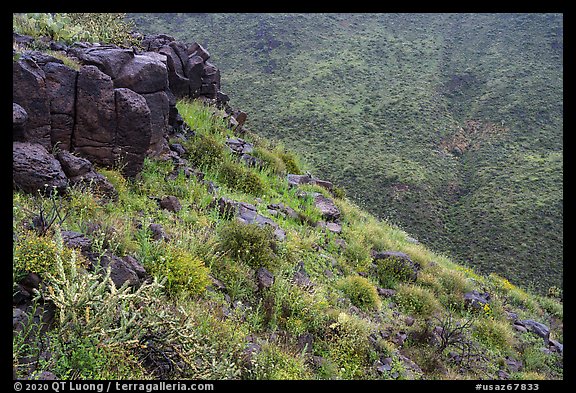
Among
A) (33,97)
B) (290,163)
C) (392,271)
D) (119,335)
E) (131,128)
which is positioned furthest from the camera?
(290,163)

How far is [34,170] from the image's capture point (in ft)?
19.2

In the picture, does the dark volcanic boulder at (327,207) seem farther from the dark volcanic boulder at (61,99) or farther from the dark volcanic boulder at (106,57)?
the dark volcanic boulder at (61,99)

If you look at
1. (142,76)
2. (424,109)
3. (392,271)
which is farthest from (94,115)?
(424,109)

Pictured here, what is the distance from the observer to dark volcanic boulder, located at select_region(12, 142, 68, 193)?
572 centimetres

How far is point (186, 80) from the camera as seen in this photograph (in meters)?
13.8

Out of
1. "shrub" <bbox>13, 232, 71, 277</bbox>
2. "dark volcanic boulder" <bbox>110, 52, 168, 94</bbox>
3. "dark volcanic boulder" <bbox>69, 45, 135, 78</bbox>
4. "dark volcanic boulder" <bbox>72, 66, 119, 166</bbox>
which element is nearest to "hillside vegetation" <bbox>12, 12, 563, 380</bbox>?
"shrub" <bbox>13, 232, 71, 277</bbox>

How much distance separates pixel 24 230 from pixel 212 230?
10.7ft

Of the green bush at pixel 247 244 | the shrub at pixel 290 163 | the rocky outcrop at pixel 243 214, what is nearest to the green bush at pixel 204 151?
the rocky outcrop at pixel 243 214

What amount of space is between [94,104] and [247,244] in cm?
401

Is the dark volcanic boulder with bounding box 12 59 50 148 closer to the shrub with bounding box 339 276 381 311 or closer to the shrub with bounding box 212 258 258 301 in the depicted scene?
the shrub with bounding box 212 258 258 301

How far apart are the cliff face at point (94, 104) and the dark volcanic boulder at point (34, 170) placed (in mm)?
344

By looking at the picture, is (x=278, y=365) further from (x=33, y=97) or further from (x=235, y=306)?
(x=33, y=97)

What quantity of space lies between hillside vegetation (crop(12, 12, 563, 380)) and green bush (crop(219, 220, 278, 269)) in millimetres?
26

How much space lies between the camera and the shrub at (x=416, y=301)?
8.39m
